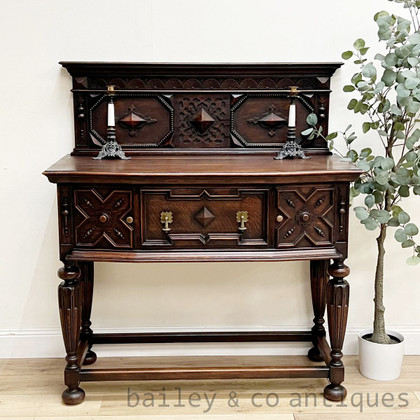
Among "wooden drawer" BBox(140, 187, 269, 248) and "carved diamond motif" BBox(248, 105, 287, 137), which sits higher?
"carved diamond motif" BBox(248, 105, 287, 137)

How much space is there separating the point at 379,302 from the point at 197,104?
117cm

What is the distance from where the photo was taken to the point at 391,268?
285 centimetres

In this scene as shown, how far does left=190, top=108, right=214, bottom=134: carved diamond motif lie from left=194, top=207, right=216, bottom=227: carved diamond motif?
1.81 feet

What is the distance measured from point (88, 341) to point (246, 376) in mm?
776

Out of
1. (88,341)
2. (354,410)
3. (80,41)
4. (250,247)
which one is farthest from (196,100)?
(354,410)

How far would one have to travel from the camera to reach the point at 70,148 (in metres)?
2.72

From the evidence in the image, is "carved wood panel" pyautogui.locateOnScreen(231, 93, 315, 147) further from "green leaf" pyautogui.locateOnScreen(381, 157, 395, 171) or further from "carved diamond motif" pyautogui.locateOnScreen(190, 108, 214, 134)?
"green leaf" pyautogui.locateOnScreen(381, 157, 395, 171)

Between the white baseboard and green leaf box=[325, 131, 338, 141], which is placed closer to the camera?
green leaf box=[325, 131, 338, 141]

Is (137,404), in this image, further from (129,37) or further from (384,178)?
(129,37)

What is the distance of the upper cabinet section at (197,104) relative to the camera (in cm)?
263

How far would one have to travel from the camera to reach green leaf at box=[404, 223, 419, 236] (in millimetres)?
2436

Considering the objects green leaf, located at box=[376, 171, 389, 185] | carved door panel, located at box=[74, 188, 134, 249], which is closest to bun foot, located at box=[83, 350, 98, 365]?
carved door panel, located at box=[74, 188, 134, 249]

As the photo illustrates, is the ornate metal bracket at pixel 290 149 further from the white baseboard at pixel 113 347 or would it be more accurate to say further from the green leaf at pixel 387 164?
the white baseboard at pixel 113 347

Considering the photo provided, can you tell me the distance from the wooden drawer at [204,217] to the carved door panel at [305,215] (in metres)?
0.06
